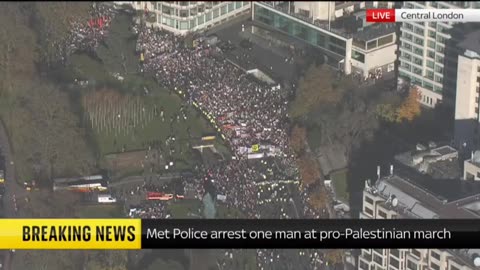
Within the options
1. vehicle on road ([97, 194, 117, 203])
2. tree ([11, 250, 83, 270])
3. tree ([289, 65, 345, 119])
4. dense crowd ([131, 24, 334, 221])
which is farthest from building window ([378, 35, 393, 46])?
tree ([11, 250, 83, 270])

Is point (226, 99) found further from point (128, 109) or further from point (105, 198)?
point (105, 198)

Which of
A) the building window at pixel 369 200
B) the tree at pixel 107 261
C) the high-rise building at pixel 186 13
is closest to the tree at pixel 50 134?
the tree at pixel 107 261

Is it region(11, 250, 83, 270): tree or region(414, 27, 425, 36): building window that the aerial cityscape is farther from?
region(11, 250, 83, 270): tree

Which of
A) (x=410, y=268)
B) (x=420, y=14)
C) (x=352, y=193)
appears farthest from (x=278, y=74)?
(x=420, y=14)

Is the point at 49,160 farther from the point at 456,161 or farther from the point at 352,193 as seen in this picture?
the point at 456,161

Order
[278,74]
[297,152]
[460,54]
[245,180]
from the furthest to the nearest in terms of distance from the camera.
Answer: [278,74] < [460,54] < [297,152] < [245,180]

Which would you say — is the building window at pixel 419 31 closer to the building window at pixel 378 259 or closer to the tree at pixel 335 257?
the building window at pixel 378 259
